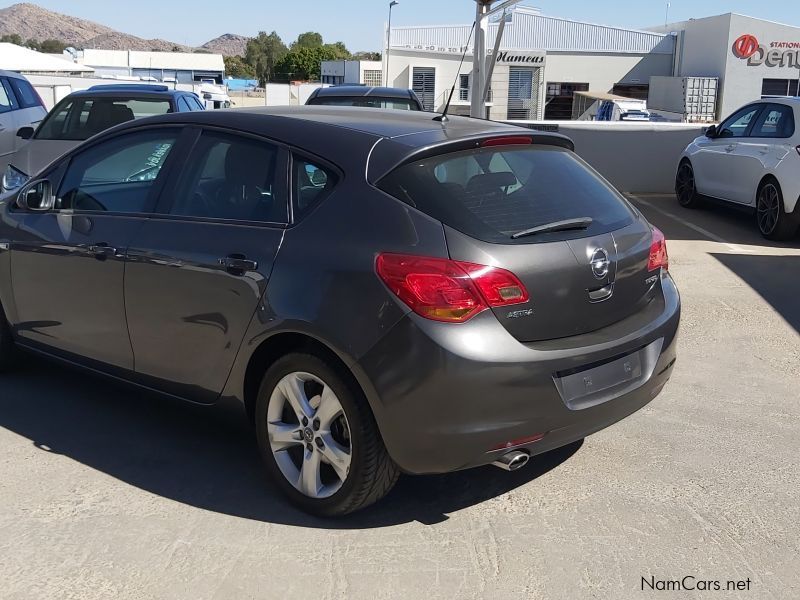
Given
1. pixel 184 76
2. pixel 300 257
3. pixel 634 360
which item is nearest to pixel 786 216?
pixel 634 360

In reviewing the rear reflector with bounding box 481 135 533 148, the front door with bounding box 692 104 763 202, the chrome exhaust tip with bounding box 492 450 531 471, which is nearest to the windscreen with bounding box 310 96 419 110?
the front door with bounding box 692 104 763 202

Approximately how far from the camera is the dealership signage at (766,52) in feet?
167

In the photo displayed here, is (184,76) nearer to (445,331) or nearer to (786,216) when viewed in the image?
(786,216)

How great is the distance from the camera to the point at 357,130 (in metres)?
3.91

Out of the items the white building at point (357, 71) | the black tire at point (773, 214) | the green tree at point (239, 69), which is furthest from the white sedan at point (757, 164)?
the green tree at point (239, 69)

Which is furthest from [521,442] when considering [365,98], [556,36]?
[556,36]

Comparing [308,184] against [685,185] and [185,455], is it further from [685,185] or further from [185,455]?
[685,185]

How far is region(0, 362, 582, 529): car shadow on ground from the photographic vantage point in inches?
154

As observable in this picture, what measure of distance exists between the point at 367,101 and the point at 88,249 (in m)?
7.58

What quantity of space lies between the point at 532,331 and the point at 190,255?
1.59 m

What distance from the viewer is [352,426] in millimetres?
3504

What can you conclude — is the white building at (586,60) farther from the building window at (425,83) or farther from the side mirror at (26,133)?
the side mirror at (26,133)

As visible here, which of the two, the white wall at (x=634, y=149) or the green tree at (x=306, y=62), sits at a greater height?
the green tree at (x=306, y=62)

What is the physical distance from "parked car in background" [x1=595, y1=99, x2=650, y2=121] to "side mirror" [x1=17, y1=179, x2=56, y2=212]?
30453mm
